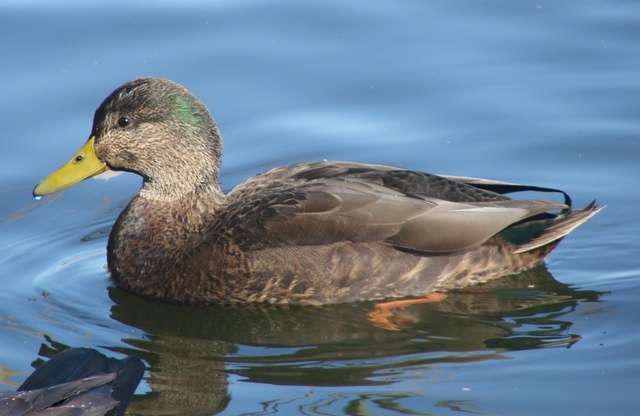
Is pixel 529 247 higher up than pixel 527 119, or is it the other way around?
pixel 527 119

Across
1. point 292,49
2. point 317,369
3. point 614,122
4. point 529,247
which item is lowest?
point 317,369

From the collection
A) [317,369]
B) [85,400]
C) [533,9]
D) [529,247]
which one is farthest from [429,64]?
[85,400]

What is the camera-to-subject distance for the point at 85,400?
211 inches

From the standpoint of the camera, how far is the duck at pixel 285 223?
7395 millimetres

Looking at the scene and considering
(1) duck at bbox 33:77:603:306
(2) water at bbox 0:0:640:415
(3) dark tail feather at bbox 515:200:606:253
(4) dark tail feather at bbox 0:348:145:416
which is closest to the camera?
(4) dark tail feather at bbox 0:348:145:416

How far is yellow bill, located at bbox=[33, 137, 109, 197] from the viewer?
7727 millimetres

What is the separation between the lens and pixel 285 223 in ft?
24.2

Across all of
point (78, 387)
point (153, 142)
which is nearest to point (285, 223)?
point (153, 142)

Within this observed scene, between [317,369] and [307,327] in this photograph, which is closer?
[317,369]

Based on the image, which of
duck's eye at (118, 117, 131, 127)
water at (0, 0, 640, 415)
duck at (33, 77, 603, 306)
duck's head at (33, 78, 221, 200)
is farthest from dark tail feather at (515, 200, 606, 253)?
duck's eye at (118, 117, 131, 127)

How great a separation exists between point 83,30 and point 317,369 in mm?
5170

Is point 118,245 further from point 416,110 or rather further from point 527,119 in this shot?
point 527,119

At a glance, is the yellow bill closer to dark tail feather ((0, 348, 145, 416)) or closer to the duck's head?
the duck's head

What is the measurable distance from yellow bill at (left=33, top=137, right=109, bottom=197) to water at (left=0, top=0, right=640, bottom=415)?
2.06ft
